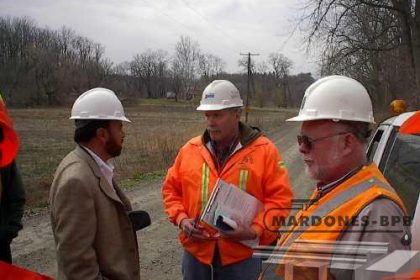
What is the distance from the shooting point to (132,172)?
1380 cm

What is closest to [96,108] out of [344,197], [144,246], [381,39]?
[344,197]

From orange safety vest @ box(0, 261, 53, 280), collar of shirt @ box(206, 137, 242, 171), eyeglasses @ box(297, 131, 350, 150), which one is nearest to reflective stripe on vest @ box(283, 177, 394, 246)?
eyeglasses @ box(297, 131, 350, 150)

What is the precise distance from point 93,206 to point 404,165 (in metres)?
2.31

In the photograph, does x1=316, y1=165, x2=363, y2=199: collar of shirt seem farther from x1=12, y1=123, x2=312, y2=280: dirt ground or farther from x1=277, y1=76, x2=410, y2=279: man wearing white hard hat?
x1=12, y1=123, x2=312, y2=280: dirt ground

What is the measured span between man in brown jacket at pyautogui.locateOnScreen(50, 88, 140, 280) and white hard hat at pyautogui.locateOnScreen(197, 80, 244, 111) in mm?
763

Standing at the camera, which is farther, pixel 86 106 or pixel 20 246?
pixel 20 246

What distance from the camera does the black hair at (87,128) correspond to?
9.32ft

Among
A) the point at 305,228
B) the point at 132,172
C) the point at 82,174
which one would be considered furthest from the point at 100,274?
the point at 132,172

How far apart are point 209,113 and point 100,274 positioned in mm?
1507

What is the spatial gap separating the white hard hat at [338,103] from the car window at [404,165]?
3.87 feet

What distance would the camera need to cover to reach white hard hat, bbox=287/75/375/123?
1.96m

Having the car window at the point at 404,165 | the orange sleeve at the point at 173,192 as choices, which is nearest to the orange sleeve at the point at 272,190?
the orange sleeve at the point at 173,192

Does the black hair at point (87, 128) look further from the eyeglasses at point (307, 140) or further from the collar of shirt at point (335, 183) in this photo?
the collar of shirt at point (335, 183)

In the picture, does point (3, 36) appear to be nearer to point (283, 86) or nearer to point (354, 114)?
point (283, 86)
